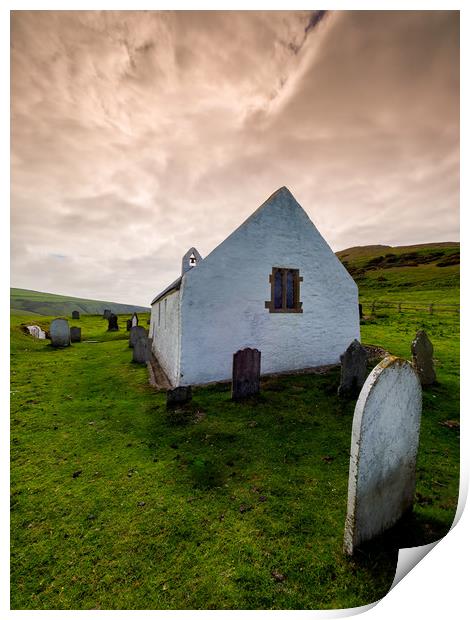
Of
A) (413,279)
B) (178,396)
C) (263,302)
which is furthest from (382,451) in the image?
(413,279)

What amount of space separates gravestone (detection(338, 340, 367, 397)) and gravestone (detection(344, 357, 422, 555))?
409 cm

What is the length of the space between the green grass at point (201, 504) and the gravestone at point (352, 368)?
52 centimetres

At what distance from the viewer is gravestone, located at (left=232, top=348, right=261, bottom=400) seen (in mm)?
7738

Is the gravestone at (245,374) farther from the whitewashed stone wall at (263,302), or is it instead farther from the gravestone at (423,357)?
the gravestone at (423,357)

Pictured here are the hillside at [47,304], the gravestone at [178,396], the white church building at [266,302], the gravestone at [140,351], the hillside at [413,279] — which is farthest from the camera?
the hillside at [47,304]

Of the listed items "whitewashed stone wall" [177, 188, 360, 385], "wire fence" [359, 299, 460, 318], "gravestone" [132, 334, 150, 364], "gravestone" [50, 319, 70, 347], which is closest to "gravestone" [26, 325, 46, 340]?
"gravestone" [50, 319, 70, 347]

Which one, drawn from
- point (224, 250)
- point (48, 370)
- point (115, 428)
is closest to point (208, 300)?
point (224, 250)

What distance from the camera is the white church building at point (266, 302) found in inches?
349

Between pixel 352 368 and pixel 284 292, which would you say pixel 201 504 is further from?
pixel 284 292

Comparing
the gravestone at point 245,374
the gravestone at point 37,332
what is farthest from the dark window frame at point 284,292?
the gravestone at point 37,332

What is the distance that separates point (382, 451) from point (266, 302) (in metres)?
6.94

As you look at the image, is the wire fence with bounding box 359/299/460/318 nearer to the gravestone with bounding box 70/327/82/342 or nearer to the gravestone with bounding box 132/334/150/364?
the gravestone with bounding box 132/334/150/364

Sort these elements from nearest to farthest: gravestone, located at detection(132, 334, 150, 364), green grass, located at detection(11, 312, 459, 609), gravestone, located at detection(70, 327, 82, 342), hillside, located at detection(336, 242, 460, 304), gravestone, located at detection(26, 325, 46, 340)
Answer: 1. green grass, located at detection(11, 312, 459, 609)
2. gravestone, located at detection(132, 334, 150, 364)
3. gravestone, located at detection(70, 327, 82, 342)
4. gravestone, located at detection(26, 325, 46, 340)
5. hillside, located at detection(336, 242, 460, 304)

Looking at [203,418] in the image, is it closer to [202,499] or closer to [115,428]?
[115,428]
